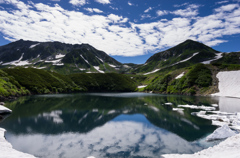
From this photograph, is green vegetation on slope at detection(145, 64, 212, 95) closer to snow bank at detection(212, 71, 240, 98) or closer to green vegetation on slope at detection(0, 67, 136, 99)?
snow bank at detection(212, 71, 240, 98)

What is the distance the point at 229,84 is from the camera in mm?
93562

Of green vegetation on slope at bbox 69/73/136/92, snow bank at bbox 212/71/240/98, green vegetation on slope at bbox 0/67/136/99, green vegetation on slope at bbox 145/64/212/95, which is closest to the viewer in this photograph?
snow bank at bbox 212/71/240/98

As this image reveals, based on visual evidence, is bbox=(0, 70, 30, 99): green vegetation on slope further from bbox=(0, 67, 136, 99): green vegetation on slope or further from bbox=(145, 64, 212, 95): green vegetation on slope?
bbox=(145, 64, 212, 95): green vegetation on slope

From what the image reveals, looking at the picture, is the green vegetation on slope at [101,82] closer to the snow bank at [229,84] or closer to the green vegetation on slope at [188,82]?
Answer: the green vegetation on slope at [188,82]

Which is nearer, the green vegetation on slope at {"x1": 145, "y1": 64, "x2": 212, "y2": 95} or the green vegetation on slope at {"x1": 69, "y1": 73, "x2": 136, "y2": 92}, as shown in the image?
the green vegetation on slope at {"x1": 145, "y1": 64, "x2": 212, "y2": 95}

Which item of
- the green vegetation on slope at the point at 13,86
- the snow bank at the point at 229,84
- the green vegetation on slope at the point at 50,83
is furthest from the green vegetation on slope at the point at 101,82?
the snow bank at the point at 229,84

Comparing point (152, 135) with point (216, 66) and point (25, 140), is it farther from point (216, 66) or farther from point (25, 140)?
point (216, 66)

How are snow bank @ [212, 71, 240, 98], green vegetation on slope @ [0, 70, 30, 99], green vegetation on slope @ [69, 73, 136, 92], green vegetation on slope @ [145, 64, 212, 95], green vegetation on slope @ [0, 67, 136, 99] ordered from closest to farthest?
green vegetation on slope @ [0, 70, 30, 99] → snow bank @ [212, 71, 240, 98] → green vegetation on slope @ [0, 67, 136, 99] → green vegetation on slope @ [145, 64, 212, 95] → green vegetation on slope @ [69, 73, 136, 92]

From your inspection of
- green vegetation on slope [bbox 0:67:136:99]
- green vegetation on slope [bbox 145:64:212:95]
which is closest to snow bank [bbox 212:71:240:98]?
green vegetation on slope [bbox 145:64:212:95]

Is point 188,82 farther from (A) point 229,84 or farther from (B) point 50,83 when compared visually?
(B) point 50,83

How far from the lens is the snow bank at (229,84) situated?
84.7 metres

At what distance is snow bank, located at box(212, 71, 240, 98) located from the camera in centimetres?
8466

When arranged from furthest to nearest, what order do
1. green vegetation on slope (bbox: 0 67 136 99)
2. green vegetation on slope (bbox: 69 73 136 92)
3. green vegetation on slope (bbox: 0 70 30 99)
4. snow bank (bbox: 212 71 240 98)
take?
green vegetation on slope (bbox: 69 73 136 92) → green vegetation on slope (bbox: 0 67 136 99) → snow bank (bbox: 212 71 240 98) → green vegetation on slope (bbox: 0 70 30 99)

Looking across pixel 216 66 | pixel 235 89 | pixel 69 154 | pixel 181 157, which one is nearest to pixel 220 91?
pixel 235 89
